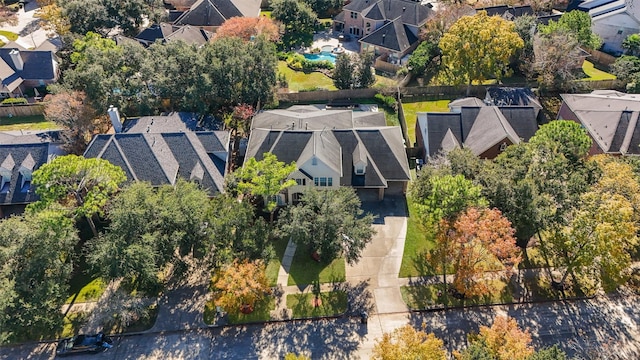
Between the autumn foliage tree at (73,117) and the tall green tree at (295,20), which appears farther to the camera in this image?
the tall green tree at (295,20)

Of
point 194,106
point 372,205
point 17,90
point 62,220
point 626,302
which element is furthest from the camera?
point 17,90

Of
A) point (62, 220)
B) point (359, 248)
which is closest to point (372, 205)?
point (359, 248)

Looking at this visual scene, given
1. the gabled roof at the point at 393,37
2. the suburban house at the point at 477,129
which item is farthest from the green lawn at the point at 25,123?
the gabled roof at the point at 393,37

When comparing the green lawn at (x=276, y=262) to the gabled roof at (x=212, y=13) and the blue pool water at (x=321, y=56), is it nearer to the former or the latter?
the blue pool water at (x=321, y=56)

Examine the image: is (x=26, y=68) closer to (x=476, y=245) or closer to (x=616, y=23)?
(x=476, y=245)

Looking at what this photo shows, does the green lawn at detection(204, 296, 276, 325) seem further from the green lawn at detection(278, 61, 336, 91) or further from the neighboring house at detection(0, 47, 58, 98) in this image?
the neighboring house at detection(0, 47, 58, 98)

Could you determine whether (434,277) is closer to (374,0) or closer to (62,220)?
(62,220)
